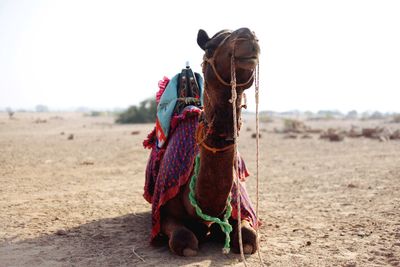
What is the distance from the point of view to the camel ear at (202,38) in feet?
13.4

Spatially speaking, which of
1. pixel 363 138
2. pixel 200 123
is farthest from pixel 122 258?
pixel 363 138

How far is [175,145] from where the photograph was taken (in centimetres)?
528

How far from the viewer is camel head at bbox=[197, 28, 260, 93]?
3.45 m

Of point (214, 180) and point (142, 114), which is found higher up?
point (142, 114)

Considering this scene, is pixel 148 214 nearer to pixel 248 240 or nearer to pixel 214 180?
pixel 248 240

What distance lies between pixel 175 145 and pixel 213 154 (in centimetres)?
126

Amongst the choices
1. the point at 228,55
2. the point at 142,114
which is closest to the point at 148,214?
the point at 228,55

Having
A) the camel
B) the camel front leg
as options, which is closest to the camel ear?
the camel

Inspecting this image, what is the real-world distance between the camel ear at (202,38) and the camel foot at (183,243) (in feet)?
6.08

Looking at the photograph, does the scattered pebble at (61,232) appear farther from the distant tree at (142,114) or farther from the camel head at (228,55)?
the distant tree at (142,114)

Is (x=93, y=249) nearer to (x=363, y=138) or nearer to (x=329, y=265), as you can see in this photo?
(x=329, y=265)

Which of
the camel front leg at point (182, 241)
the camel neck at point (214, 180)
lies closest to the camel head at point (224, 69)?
the camel neck at point (214, 180)

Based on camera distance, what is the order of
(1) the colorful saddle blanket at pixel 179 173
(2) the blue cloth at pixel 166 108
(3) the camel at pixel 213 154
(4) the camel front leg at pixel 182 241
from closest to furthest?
1. (3) the camel at pixel 213 154
2. (4) the camel front leg at pixel 182 241
3. (1) the colorful saddle blanket at pixel 179 173
4. (2) the blue cloth at pixel 166 108

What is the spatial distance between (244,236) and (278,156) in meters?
10.7
